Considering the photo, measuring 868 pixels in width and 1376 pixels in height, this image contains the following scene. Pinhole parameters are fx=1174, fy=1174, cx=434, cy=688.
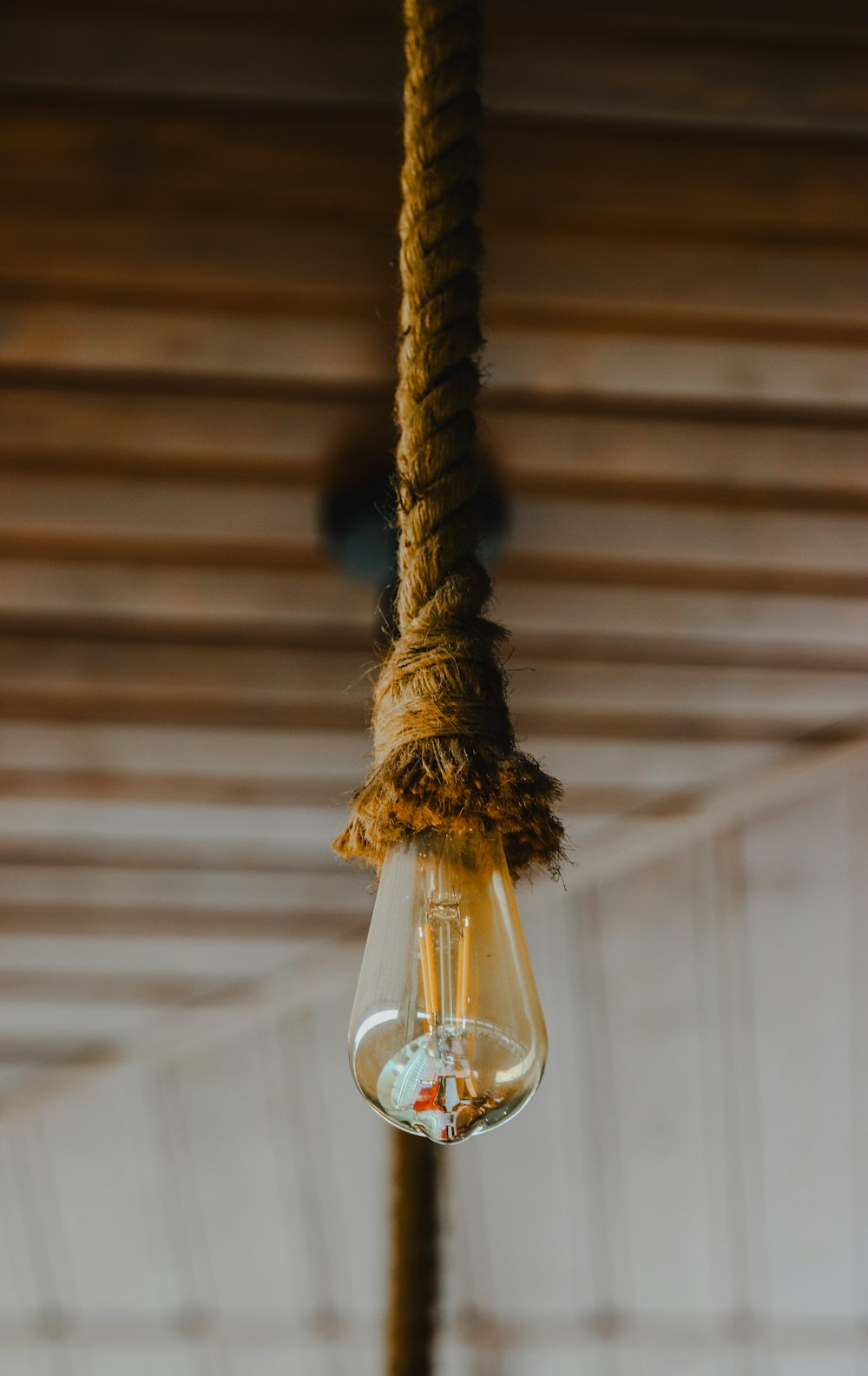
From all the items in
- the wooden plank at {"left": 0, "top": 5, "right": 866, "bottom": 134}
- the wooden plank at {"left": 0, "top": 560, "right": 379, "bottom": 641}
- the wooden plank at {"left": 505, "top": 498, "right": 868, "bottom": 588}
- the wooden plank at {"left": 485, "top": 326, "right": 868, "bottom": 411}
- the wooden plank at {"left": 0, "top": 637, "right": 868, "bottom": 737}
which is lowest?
the wooden plank at {"left": 0, "top": 637, "right": 868, "bottom": 737}

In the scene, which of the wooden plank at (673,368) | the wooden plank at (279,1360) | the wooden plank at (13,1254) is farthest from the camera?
the wooden plank at (279,1360)

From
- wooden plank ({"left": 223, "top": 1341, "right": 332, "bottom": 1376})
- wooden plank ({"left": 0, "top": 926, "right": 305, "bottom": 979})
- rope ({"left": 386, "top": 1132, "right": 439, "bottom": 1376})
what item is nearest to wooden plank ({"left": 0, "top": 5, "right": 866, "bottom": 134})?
rope ({"left": 386, "top": 1132, "right": 439, "bottom": 1376})

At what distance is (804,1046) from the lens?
283 centimetres

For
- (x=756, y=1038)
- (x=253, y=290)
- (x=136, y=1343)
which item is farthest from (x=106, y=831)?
(x=136, y=1343)

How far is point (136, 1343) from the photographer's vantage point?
3.28 m

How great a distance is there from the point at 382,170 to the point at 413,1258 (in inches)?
46.2

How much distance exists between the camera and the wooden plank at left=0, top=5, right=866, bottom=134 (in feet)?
3.82

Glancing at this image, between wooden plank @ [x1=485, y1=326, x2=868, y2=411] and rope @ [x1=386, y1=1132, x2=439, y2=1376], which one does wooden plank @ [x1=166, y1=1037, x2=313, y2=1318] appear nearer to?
rope @ [x1=386, y1=1132, x2=439, y2=1376]

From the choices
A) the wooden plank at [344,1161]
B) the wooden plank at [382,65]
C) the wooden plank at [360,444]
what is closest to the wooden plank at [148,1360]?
the wooden plank at [344,1161]

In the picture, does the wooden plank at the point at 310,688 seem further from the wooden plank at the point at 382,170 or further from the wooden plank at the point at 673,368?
the wooden plank at the point at 382,170

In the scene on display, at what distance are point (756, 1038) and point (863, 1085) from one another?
0.30m

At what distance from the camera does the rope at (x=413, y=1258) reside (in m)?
1.22

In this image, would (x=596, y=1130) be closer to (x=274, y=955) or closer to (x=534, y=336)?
(x=274, y=955)

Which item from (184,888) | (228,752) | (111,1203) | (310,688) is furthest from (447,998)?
(111,1203)
